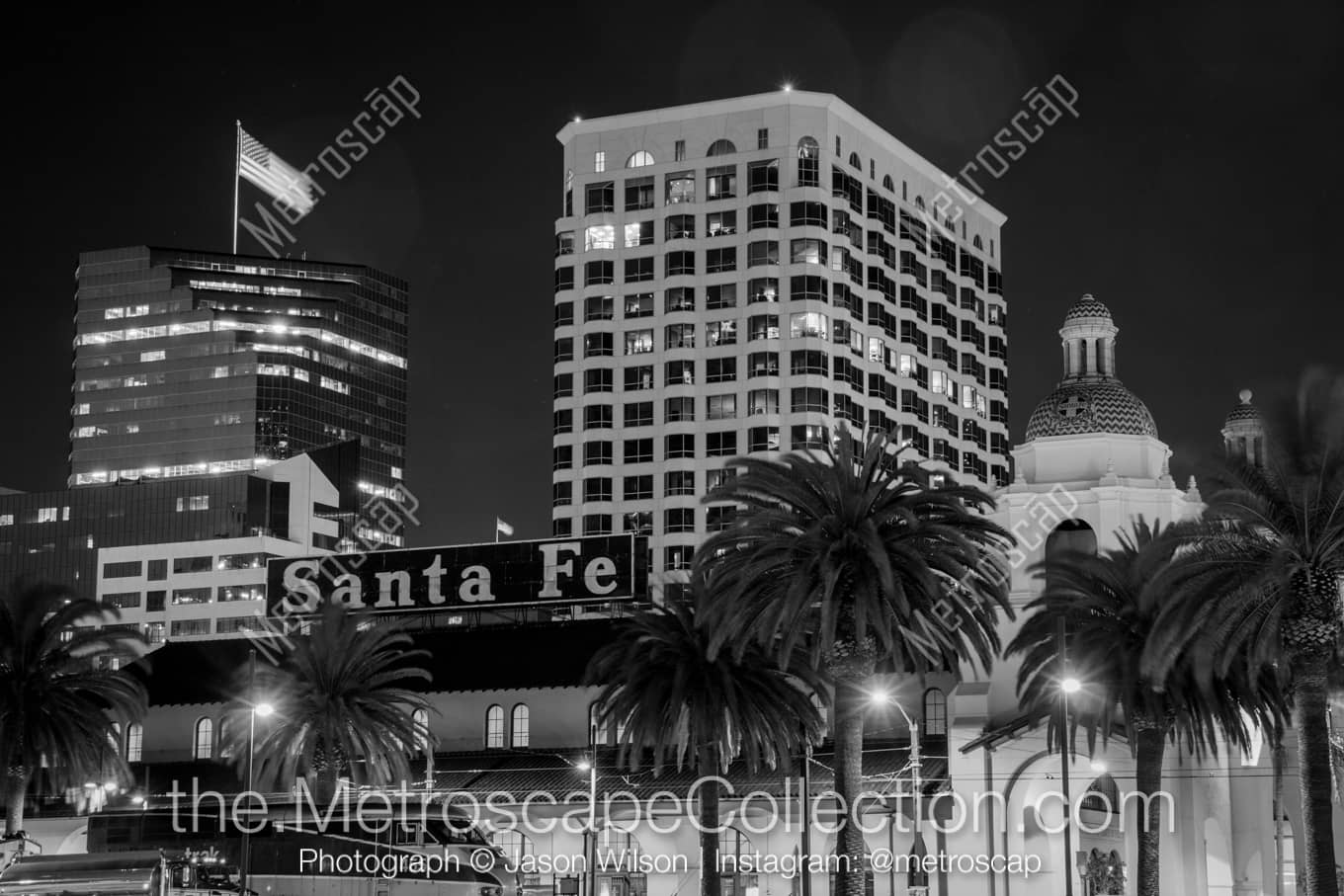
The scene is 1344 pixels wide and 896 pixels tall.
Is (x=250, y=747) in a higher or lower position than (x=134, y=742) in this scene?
lower

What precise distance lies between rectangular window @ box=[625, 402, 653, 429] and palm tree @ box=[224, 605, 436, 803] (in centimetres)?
7162

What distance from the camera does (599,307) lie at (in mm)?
149625

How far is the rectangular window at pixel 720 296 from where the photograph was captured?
→ 148m

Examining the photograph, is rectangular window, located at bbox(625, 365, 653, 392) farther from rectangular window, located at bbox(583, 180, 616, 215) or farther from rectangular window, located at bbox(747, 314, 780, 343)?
rectangular window, located at bbox(583, 180, 616, 215)

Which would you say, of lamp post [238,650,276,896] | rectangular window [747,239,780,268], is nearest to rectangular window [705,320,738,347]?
rectangular window [747,239,780,268]

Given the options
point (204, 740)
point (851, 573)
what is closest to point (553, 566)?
Answer: point (204, 740)

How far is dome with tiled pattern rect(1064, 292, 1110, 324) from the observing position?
74562mm

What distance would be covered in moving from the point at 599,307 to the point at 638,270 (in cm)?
440

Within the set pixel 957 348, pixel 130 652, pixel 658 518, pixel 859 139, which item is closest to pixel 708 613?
pixel 130 652

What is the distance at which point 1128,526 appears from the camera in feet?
234

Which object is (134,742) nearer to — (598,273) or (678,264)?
(598,273)

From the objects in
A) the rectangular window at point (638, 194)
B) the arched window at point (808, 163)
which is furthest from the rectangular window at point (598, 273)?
the arched window at point (808, 163)

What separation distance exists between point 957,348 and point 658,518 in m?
38.7

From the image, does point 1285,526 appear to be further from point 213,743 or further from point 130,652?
point 213,743
